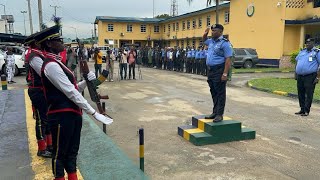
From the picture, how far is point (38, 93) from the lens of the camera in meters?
4.53

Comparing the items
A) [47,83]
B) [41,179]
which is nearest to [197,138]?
[41,179]

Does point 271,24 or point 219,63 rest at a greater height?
point 271,24

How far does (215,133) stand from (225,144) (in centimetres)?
28

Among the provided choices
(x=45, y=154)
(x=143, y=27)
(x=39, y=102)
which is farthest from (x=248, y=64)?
(x=143, y=27)

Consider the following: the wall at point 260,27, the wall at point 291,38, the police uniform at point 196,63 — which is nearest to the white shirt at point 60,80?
the police uniform at point 196,63

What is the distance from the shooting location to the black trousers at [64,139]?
3350mm

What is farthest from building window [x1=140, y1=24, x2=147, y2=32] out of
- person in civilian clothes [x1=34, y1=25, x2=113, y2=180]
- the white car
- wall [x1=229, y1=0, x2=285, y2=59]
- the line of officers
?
person in civilian clothes [x1=34, y1=25, x2=113, y2=180]

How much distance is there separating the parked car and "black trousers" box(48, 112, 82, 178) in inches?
859

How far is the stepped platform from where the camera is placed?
243 inches

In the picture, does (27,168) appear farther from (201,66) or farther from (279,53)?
(279,53)

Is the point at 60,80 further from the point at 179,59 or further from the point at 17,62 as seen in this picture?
the point at 179,59

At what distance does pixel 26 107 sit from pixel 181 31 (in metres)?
37.5

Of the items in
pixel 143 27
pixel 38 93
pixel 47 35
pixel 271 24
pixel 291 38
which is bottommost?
pixel 38 93

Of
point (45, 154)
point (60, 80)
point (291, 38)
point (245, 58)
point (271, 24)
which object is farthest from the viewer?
point (291, 38)
